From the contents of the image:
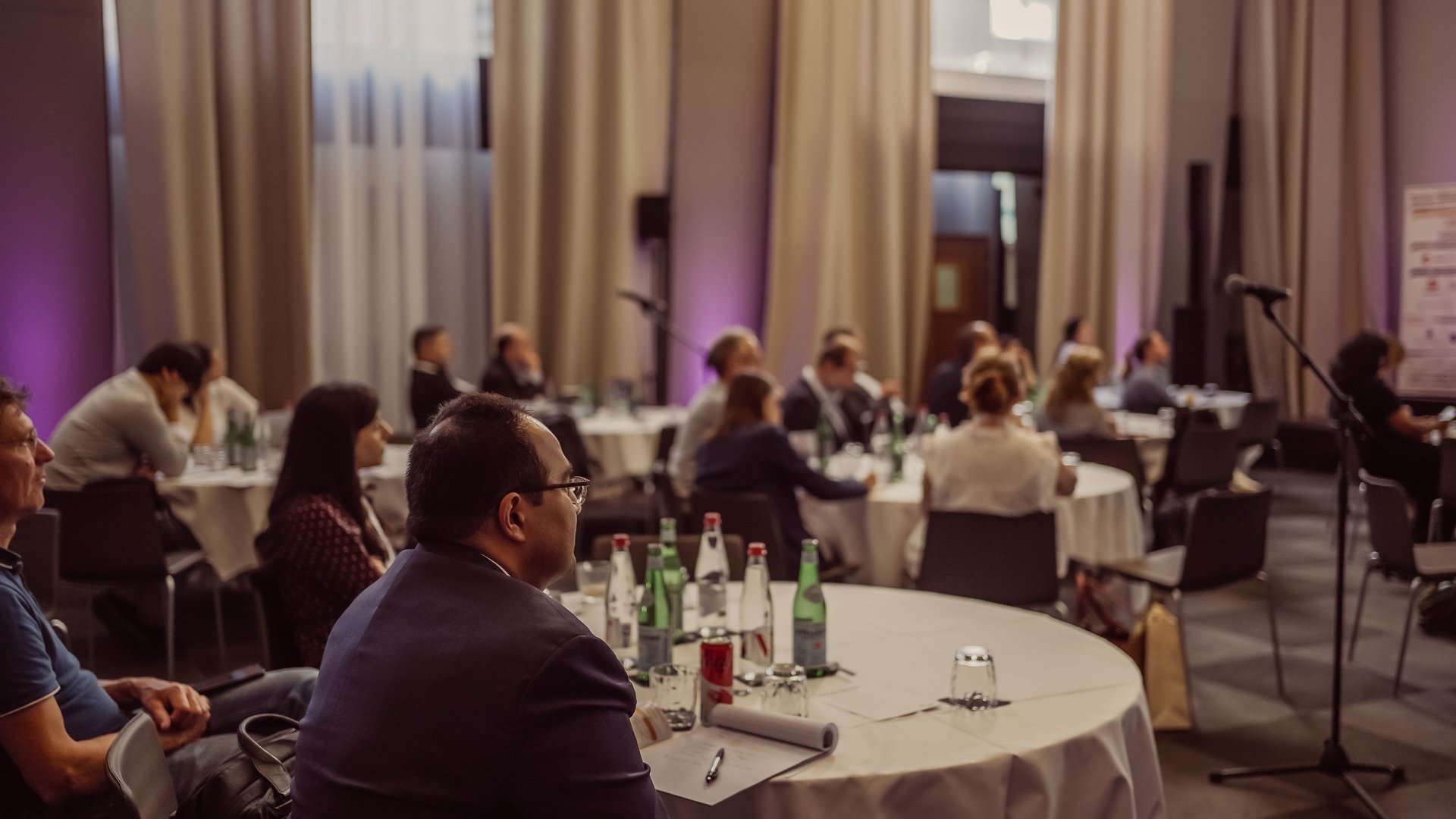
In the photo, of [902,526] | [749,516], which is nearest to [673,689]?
[749,516]

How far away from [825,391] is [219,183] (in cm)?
441

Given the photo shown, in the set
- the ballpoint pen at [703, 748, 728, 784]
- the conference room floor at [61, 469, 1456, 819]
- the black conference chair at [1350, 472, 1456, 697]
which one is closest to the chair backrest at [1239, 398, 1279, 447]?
the conference room floor at [61, 469, 1456, 819]

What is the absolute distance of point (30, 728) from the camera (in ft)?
6.67

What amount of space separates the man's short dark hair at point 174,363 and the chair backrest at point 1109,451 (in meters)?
4.05

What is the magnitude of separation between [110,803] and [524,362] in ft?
19.3

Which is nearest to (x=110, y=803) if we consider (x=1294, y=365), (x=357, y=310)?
(x=357, y=310)

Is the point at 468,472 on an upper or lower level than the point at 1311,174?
lower

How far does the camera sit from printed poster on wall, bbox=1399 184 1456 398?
31.5 feet

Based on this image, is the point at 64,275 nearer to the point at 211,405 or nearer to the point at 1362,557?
the point at 211,405

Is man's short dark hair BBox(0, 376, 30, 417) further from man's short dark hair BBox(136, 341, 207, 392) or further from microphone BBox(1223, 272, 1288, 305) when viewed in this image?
microphone BBox(1223, 272, 1288, 305)

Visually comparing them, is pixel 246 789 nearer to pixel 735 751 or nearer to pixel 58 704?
pixel 58 704

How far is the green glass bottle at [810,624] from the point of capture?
2.51m

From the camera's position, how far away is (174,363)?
16.9 feet

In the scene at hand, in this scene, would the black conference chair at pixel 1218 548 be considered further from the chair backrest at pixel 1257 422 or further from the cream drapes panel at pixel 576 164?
the cream drapes panel at pixel 576 164
